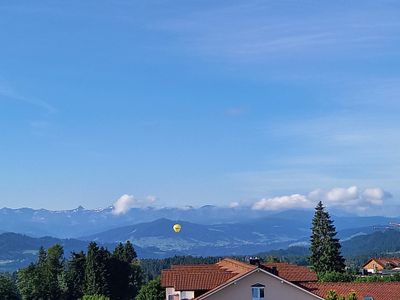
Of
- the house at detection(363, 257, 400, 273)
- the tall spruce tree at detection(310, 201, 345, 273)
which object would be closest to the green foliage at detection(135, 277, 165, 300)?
the tall spruce tree at detection(310, 201, 345, 273)

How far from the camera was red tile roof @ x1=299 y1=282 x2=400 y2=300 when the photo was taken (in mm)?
60812

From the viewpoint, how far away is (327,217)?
111562 mm

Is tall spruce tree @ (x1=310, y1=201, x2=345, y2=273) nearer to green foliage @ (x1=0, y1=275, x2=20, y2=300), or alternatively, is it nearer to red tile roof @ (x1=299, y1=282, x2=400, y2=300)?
red tile roof @ (x1=299, y1=282, x2=400, y2=300)

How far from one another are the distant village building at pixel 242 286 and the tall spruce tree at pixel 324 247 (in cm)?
4441

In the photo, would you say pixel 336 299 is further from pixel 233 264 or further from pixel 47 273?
pixel 47 273

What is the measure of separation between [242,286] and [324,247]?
55.0m

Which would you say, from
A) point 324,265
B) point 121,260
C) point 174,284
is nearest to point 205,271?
point 174,284

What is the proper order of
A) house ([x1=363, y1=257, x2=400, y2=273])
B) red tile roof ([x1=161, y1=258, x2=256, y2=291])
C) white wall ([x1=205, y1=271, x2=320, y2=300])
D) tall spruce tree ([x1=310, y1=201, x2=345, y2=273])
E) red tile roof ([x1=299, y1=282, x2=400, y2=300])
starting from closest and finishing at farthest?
white wall ([x1=205, y1=271, x2=320, y2=300])
red tile roof ([x1=161, y1=258, x2=256, y2=291])
red tile roof ([x1=299, y1=282, x2=400, y2=300])
tall spruce tree ([x1=310, y1=201, x2=345, y2=273])
house ([x1=363, y1=257, x2=400, y2=273])

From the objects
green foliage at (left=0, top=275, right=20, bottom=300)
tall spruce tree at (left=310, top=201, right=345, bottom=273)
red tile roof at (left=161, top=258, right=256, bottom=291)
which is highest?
tall spruce tree at (left=310, top=201, right=345, bottom=273)

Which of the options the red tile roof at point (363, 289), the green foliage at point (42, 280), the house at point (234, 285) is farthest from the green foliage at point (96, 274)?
the red tile roof at point (363, 289)

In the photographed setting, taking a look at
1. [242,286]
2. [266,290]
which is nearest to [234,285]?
[242,286]

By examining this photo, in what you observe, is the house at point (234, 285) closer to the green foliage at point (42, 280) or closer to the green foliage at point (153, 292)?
the green foliage at point (153, 292)

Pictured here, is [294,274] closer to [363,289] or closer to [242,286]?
[363,289]

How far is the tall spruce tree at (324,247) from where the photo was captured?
106 m
